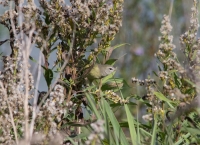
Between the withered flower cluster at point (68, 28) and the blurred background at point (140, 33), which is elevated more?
the blurred background at point (140, 33)

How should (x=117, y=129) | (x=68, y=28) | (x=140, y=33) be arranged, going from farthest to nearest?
1. (x=140, y=33)
2. (x=68, y=28)
3. (x=117, y=129)

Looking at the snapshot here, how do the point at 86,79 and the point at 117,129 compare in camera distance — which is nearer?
the point at 117,129

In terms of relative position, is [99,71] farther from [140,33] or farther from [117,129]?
[140,33]

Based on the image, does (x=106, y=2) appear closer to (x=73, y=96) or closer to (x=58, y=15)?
(x=58, y=15)

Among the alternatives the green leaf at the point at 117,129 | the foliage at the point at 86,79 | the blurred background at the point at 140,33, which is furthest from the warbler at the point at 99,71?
the blurred background at the point at 140,33

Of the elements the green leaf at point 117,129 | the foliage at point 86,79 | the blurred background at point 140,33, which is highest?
the blurred background at point 140,33

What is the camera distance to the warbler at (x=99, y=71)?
2740mm

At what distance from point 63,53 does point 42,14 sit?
0.24m

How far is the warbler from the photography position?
2740mm

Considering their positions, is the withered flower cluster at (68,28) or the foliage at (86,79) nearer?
the foliage at (86,79)

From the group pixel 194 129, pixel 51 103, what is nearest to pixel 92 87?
pixel 194 129

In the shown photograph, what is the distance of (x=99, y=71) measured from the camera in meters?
2.74

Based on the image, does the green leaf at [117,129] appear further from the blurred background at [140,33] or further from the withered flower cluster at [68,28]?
the blurred background at [140,33]

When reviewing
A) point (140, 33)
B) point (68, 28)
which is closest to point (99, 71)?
point (68, 28)
